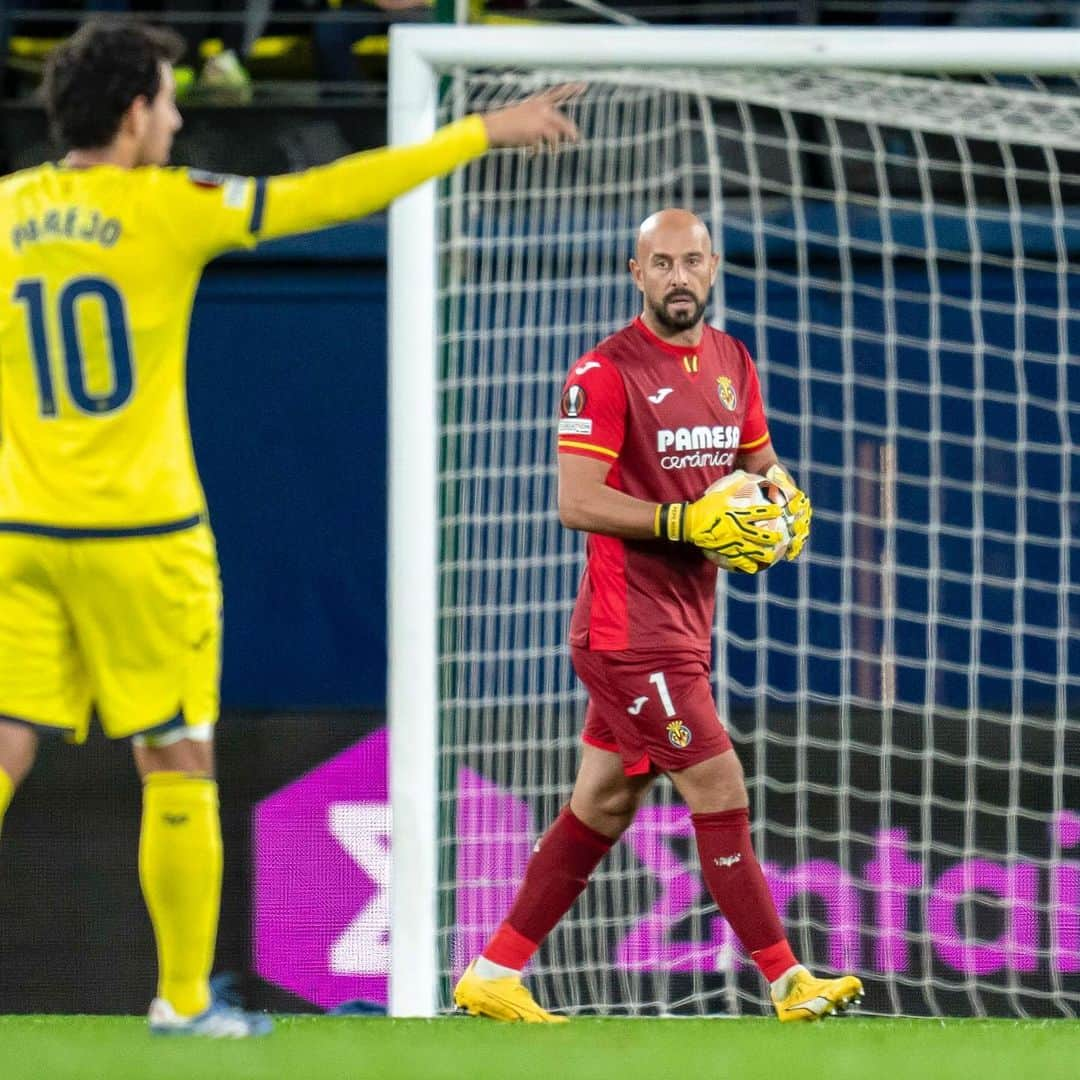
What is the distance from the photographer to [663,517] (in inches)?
158

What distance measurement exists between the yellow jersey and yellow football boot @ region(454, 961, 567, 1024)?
149 centimetres

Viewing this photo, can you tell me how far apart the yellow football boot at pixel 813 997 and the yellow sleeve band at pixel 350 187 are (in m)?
1.74

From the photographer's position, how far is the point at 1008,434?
19.5 feet

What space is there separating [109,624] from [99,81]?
2.77 feet

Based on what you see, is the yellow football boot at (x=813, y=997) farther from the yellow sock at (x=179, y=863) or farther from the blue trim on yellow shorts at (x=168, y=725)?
the blue trim on yellow shorts at (x=168, y=725)

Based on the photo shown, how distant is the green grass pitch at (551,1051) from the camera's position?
10.9 feet

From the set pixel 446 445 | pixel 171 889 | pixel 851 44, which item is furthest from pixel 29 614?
pixel 851 44

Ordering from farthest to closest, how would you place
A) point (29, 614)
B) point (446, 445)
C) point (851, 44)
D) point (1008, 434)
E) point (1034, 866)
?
point (1008, 434) < point (1034, 866) < point (446, 445) < point (851, 44) < point (29, 614)

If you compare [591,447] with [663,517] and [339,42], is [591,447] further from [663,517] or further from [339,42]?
[339,42]

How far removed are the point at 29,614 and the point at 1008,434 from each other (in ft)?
11.4

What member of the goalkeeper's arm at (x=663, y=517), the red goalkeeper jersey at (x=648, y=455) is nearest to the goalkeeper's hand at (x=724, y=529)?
the goalkeeper's arm at (x=663, y=517)

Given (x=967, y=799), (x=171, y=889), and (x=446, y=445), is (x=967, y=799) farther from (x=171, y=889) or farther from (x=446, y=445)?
(x=171, y=889)

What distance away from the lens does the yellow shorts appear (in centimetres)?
322

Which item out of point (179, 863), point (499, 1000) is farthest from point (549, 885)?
point (179, 863)
